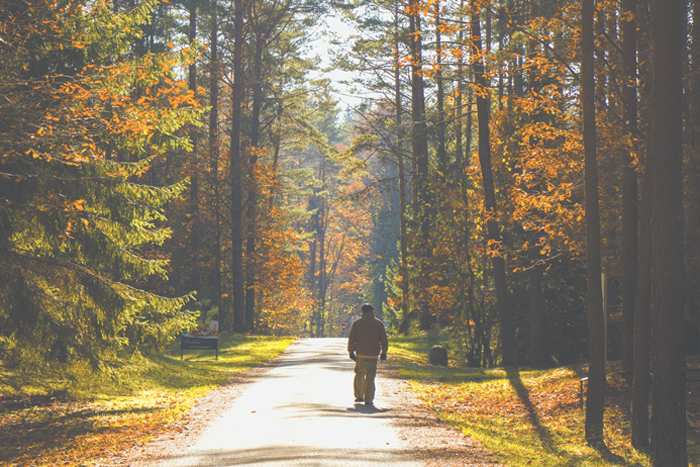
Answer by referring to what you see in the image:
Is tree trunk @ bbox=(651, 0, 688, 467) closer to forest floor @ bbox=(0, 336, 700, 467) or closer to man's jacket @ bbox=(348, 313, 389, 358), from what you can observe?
forest floor @ bbox=(0, 336, 700, 467)

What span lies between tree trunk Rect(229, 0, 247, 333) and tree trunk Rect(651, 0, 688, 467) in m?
26.2

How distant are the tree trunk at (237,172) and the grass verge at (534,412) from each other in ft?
55.8

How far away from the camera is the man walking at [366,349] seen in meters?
12.7

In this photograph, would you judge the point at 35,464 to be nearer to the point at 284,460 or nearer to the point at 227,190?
the point at 284,460

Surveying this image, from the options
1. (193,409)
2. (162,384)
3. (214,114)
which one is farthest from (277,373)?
(214,114)

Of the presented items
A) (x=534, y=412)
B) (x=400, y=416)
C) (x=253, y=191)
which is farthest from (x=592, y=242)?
(x=253, y=191)

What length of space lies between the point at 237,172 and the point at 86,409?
21952mm

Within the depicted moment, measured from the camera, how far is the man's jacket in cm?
1283

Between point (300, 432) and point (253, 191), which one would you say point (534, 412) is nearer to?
point (300, 432)

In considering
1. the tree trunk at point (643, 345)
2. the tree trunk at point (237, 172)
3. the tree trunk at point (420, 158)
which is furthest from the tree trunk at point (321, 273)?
the tree trunk at point (643, 345)

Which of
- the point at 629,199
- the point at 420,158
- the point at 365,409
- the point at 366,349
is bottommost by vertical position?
the point at 365,409

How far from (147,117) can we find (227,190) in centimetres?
2758

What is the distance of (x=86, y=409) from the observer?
12305mm

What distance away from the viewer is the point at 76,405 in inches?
494
